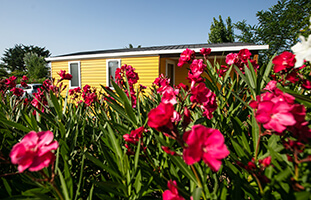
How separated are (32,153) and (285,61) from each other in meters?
0.98

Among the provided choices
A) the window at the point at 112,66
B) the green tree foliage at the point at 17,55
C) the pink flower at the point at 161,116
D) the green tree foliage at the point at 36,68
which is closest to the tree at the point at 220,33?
the window at the point at 112,66

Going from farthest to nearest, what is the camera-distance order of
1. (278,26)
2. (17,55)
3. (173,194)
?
(17,55) → (278,26) → (173,194)

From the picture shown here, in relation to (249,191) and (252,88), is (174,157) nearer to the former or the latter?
(249,191)

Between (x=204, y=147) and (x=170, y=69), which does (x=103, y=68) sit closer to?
(x=170, y=69)

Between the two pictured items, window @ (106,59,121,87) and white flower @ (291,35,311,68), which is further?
window @ (106,59,121,87)

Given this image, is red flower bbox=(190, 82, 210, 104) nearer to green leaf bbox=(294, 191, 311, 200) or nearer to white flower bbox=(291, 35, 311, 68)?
white flower bbox=(291, 35, 311, 68)

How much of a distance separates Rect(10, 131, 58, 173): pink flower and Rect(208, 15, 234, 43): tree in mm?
26731

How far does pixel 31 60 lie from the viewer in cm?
2792

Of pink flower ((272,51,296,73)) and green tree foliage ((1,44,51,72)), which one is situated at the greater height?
green tree foliage ((1,44,51,72))

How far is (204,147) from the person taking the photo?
43 cm

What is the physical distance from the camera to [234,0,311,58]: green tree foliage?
13510 mm

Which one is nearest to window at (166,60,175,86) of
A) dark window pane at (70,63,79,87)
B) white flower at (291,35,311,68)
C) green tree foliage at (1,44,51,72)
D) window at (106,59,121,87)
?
window at (106,59,121,87)

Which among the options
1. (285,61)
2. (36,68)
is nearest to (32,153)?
(285,61)

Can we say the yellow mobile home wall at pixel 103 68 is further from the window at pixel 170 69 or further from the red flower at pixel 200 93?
the red flower at pixel 200 93
